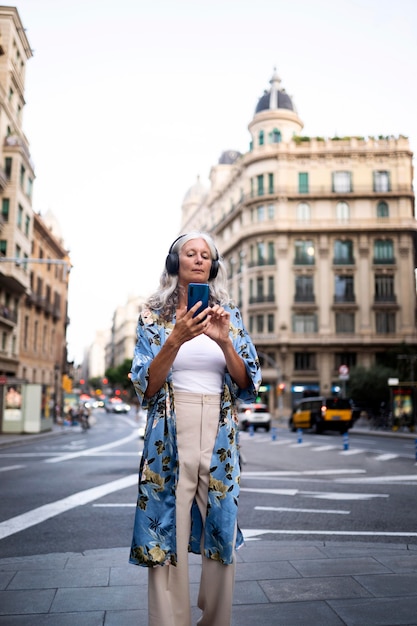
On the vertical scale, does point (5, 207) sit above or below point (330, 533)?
above

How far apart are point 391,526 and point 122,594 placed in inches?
144

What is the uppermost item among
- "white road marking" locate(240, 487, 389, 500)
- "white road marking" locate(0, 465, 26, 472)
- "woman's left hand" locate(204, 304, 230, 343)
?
"woman's left hand" locate(204, 304, 230, 343)

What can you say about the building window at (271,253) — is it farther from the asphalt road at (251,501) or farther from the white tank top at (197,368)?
the white tank top at (197,368)

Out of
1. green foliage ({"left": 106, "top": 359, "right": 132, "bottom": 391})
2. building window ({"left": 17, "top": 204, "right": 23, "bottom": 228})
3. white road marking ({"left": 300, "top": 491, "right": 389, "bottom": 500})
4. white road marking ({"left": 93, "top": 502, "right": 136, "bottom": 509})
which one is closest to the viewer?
white road marking ({"left": 93, "top": 502, "right": 136, "bottom": 509})

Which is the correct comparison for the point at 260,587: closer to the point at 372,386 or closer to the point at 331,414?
the point at 331,414

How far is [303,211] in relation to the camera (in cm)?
5812

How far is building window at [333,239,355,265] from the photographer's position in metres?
57.0

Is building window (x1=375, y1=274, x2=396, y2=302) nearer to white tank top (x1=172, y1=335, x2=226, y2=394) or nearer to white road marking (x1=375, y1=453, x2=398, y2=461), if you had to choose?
white road marking (x1=375, y1=453, x2=398, y2=461)

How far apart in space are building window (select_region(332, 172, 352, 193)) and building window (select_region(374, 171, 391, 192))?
2.38 metres

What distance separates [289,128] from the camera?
198 ft

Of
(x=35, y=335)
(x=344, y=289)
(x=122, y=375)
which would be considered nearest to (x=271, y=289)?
(x=344, y=289)

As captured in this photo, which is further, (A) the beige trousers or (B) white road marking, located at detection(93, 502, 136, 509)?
(B) white road marking, located at detection(93, 502, 136, 509)

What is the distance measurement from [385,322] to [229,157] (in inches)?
1345

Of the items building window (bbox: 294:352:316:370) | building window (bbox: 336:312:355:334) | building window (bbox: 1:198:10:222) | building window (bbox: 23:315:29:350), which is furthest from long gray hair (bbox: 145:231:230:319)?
building window (bbox: 336:312:355:334)
